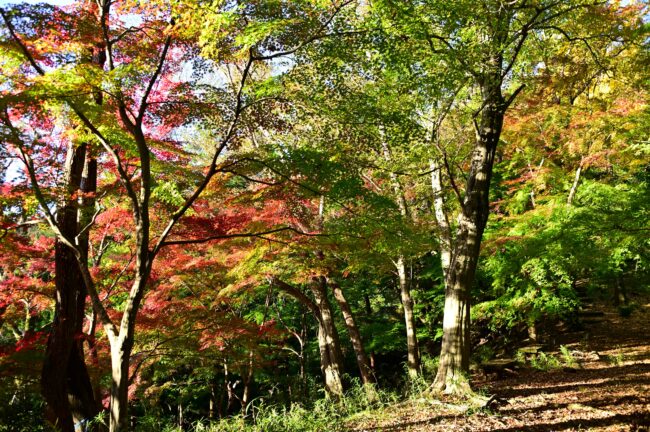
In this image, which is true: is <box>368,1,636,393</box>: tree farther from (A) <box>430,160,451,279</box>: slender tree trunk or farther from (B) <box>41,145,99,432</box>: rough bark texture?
(B) <box>41,145,99,432</box>: rough bark texture

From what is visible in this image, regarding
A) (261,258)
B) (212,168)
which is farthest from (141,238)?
(261,258)

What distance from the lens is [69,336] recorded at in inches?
242

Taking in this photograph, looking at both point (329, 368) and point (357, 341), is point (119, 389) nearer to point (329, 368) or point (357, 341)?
point (357, 341)

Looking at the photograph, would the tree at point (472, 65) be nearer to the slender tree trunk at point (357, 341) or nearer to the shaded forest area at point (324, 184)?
the shaded forest area at point (324, 184)

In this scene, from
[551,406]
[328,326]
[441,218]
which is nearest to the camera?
Result: [551,406]

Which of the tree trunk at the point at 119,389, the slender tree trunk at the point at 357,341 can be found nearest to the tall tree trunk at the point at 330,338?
the slender tree trunk at the point at 357,341

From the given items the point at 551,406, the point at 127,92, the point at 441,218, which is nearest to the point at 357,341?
the point at 441,218

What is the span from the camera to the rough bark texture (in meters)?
5.96

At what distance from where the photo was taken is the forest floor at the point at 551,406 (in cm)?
446

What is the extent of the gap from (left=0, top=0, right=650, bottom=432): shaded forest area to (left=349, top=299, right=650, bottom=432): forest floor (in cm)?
4

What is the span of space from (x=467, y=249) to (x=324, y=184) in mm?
2261

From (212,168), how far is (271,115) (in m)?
1.58

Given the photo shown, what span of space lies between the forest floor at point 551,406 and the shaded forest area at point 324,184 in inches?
1.8

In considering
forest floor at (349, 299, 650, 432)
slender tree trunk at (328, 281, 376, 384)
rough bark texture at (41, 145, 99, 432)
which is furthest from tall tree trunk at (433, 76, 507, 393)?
rough bark texture at (41, 145, 99, 432)
